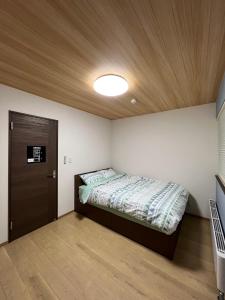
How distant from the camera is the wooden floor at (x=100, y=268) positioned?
144 cm

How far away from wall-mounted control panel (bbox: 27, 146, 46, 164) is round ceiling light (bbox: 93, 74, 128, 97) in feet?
5.10

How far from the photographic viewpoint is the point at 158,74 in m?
1.80

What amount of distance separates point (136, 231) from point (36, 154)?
2.16 meters

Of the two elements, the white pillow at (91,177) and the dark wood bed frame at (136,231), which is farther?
the white pillow at (91,177)

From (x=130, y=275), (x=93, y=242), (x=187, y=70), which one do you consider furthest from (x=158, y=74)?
(x=93, y=242)

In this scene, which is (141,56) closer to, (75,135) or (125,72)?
(125,72)

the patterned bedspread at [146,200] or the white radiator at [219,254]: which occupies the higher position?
the patterned bedspread at [146,200]

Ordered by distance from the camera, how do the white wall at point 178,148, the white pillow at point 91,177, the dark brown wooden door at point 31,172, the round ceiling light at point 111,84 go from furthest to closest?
1. the white pillow at point 91,177
2. the white wall at point 178,148
3. the dark brown wooden door at point 31,172
4. the round ceiling light at point 111,84

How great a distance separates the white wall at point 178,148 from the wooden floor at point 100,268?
1039 mm

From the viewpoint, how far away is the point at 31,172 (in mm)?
2482

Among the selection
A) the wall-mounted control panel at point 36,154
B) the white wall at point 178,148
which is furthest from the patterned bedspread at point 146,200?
the wall-mounted control panel at point 36,154

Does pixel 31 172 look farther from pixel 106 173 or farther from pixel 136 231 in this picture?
pixel 136 231

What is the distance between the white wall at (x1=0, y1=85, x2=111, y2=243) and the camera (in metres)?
2.14

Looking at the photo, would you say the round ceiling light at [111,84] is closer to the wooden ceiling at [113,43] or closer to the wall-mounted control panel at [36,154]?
the wooden ceiling at [113,43]
